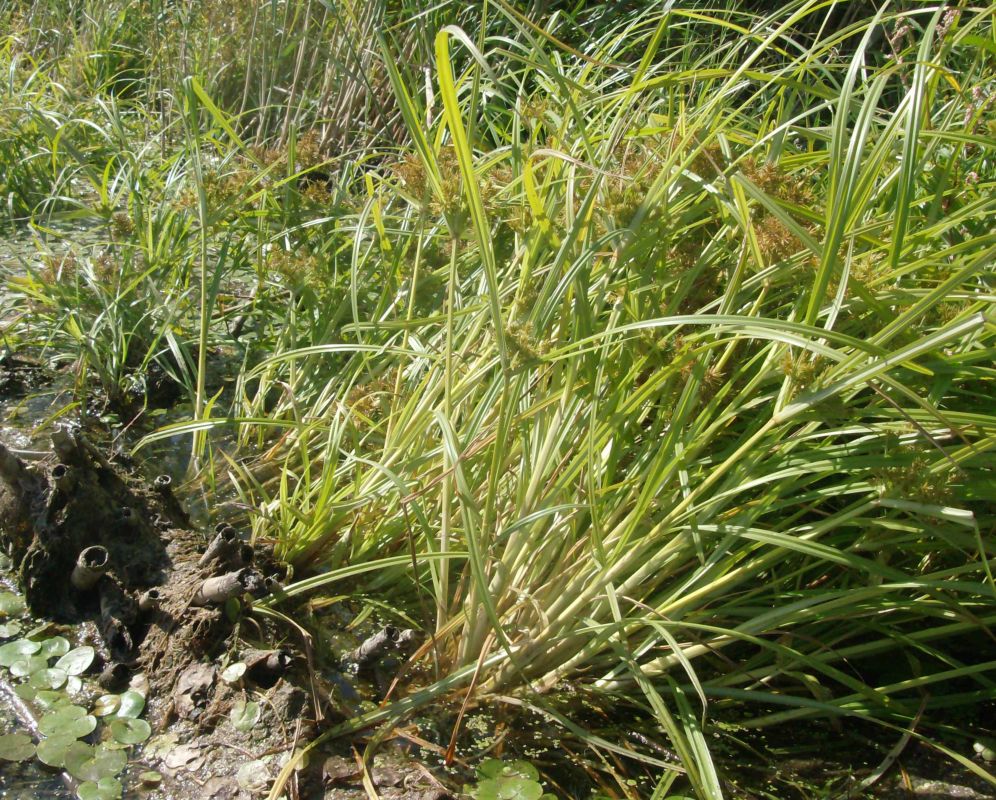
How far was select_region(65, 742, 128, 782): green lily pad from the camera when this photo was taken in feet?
4.91

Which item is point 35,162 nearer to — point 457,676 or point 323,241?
point 323,241

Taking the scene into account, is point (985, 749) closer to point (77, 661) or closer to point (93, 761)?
point (93, 761)

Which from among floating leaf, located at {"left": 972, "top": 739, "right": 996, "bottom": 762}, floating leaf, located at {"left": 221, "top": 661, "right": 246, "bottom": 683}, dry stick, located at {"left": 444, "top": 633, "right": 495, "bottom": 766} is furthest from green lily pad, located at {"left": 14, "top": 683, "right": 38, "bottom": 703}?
floating leaf, located at {"left": 972, "top": 739, "right": 996, "bottom": 762}

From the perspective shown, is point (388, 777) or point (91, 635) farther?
point (91, 635)

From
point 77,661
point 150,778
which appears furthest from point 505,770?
point 77,661

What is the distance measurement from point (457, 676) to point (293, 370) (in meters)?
1.14

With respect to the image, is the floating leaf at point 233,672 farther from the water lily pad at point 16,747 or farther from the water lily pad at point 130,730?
the water lily pad at point 16,747

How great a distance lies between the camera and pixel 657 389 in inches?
65.7

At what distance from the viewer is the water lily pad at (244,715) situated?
1590 mm

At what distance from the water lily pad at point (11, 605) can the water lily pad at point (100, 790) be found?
20.1 inches

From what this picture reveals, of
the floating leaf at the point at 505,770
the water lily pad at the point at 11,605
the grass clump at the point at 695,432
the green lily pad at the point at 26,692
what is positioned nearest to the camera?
the grass clump at the point at 695,432

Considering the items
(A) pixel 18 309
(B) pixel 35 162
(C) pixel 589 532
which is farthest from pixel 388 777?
(B) pixel 35 162

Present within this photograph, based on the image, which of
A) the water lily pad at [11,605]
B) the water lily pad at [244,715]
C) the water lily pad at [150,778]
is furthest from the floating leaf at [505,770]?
the water lily pad at [11,605]

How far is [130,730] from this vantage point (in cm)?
158
